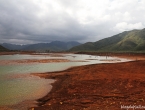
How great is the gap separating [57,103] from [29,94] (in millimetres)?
4085

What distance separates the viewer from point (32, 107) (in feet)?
35.1

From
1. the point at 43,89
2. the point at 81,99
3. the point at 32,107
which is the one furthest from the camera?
the point at 43,89

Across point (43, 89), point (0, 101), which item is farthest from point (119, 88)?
point (0, 101)

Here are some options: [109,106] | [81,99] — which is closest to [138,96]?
[109,106]

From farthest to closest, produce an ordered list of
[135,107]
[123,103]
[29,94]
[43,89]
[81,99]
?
[43,89] < [29,94] < [81,99] < [123,103] < [135,107]

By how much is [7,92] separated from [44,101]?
4.63m

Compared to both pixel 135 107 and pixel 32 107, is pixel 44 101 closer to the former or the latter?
pixel 32 107

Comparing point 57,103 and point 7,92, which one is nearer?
point 57,103

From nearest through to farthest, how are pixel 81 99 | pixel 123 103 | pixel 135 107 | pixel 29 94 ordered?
1. pixel 135 107
2. pixel 123 103
3. pixel 81 99
4. pixel 29 94

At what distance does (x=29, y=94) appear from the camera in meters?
14.0

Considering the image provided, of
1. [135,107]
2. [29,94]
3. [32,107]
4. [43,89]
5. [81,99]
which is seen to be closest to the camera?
[135,107]

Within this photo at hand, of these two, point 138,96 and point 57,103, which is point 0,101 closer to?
point 57,103

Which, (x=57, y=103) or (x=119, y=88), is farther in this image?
(x=119, y=88)

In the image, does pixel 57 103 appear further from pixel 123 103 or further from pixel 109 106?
pixel 123 103
